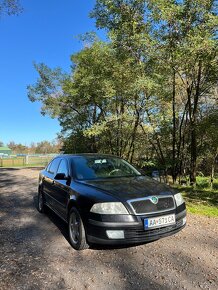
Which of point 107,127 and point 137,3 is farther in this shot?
point 107,127

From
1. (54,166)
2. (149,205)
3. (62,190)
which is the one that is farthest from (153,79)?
(149,205)

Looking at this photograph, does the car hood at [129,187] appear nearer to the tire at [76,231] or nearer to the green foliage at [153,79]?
the tire at [76,231]

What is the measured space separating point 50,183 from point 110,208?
8.75 ft

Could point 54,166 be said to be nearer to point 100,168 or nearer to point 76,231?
point 100,168

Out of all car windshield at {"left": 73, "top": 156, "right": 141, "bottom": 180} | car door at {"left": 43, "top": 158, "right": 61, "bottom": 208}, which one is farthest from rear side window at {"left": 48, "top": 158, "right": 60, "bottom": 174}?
car windshield at {"left": 73, "top": 156, "right": 141, "bottom": 180}

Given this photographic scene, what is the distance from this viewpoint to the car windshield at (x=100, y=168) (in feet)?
17.3

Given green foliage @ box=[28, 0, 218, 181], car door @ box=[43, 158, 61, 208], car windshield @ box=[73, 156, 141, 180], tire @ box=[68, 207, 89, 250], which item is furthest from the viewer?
green foliage @ box=[28, 0, 218, 181]

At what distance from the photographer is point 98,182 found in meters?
4.87

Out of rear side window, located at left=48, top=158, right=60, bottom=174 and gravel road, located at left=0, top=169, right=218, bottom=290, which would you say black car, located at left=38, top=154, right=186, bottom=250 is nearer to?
gravel road, located at left=0, top=169, right=218, bottom=290

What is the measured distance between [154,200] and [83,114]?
16.7 meters

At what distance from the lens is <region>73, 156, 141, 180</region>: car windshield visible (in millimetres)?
5280

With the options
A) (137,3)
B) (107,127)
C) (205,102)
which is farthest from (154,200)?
(205,102)

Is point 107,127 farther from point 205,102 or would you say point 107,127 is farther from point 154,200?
point 154,200

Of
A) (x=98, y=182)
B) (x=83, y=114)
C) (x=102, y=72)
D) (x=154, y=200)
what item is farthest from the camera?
(x=83, y=114)
